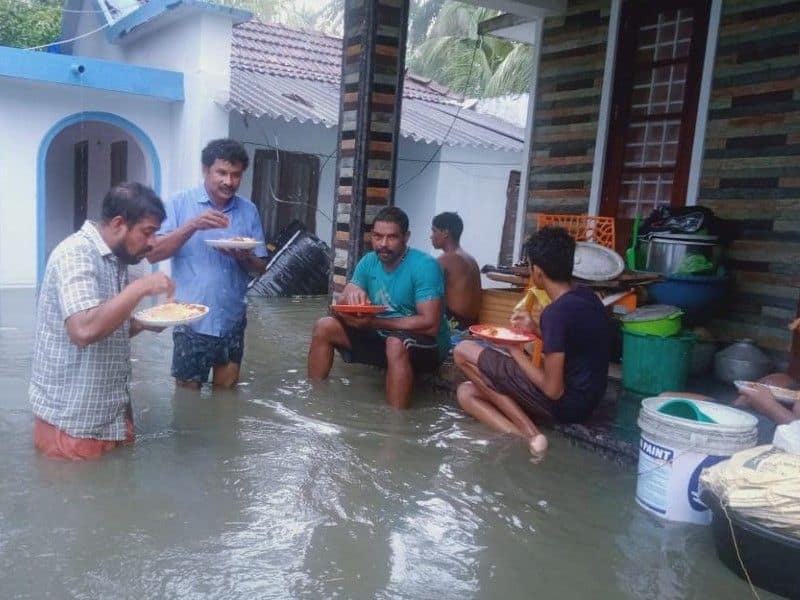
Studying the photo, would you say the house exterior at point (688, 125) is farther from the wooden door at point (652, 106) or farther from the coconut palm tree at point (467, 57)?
the coconut palm tree at point (467, 57)

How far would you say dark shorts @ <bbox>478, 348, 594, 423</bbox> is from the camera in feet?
13.5

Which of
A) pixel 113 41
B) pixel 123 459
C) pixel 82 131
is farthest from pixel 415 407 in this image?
pixel 82 131

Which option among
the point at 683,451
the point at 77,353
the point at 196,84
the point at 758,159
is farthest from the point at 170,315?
the point at 196,84

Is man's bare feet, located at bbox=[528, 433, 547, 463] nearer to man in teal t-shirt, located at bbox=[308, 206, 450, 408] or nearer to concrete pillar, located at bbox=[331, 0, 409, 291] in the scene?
man in teal t-shirt, located at bbox=[308, 206, 450, 408]

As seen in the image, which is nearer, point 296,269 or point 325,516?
point 325,516

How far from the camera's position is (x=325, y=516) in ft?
10.3

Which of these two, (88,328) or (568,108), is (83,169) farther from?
(88,328)

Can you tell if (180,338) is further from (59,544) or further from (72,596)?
(72,596)

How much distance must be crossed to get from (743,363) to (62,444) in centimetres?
458

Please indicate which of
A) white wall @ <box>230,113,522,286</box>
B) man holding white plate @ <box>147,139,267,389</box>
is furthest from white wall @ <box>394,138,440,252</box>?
man holding white plate @ <box>147,139,267,389</box>

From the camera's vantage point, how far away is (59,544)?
8.96ft

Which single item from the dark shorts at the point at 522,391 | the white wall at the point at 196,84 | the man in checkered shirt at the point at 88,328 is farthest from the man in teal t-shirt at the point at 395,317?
the white wall at the point at 196,84

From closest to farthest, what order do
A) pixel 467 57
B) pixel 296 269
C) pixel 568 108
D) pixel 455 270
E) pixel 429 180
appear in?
pixel 455 270
pixel 568 108
pixel 296 269
pixel 429 180
pixel 467 57

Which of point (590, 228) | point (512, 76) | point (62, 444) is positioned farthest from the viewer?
point (512, 76)
